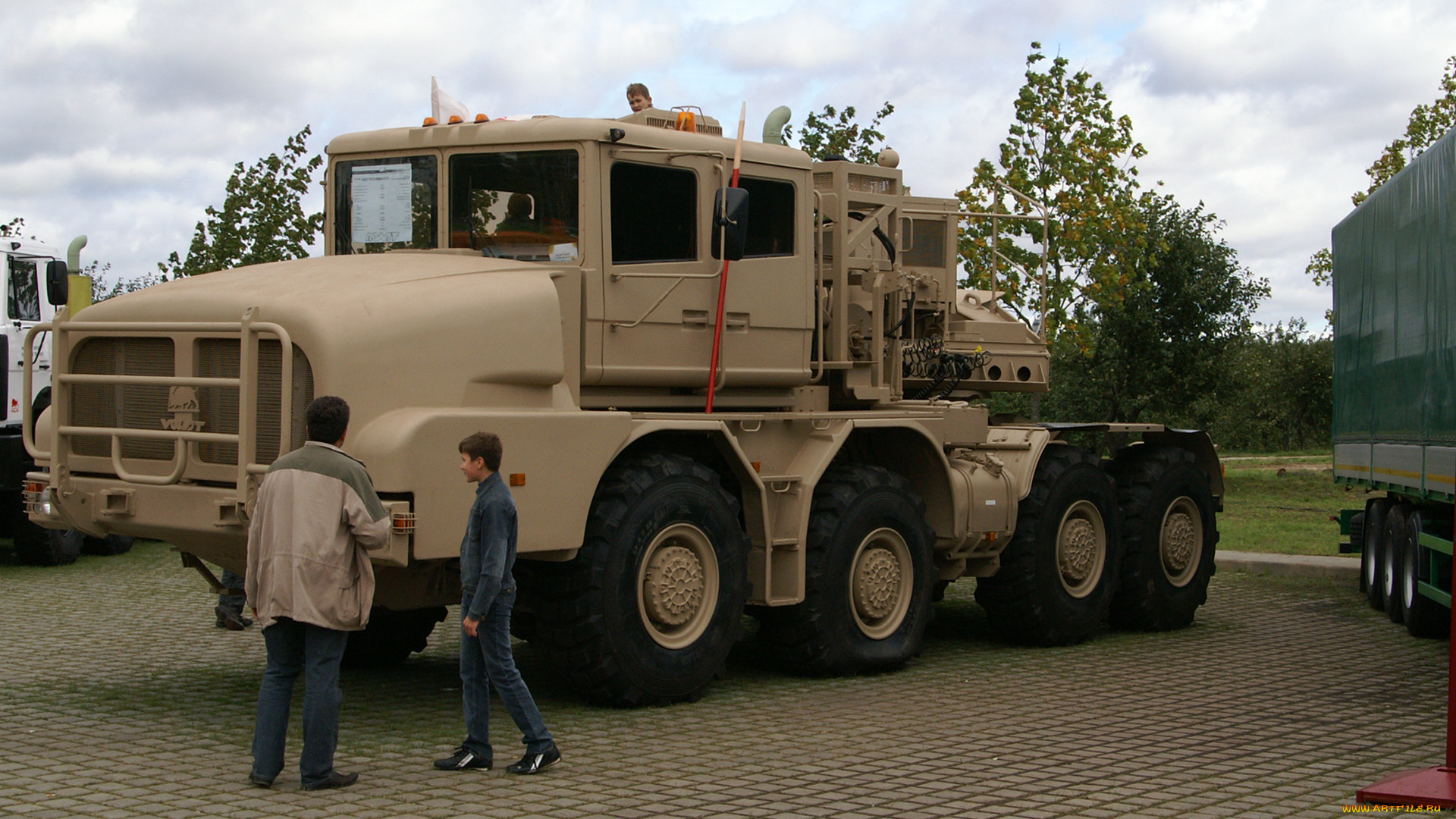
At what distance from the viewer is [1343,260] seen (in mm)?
15023

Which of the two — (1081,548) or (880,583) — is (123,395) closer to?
(880,583)

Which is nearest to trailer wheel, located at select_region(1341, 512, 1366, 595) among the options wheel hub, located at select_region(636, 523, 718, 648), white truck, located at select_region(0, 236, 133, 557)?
wheel hub, located at select_region(636, 523, 718, 648)

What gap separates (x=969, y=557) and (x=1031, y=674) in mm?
1472

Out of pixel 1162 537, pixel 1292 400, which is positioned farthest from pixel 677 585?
pixel 1292 400

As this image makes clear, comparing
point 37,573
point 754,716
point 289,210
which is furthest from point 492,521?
point 289,210

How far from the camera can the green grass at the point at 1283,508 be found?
810 inches

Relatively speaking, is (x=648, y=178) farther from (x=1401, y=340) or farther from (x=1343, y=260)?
(x=1343, y=260)

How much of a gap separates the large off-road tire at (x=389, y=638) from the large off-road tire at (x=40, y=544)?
25.9 feet

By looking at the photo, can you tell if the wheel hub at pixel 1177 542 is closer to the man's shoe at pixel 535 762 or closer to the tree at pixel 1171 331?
the man's shoe at pixel 535 762

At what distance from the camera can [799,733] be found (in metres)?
8.66

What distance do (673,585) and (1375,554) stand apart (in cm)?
797

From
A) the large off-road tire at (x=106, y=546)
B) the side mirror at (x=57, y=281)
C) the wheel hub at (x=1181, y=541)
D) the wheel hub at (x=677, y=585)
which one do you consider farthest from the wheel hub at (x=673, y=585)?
the large off-road tire at (x=106, y=546)

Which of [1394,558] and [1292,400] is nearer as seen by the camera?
[1394,558]

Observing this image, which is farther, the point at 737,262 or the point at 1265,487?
the point at 1265,487
